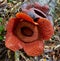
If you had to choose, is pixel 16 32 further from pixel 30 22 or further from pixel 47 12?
pixel 47 12

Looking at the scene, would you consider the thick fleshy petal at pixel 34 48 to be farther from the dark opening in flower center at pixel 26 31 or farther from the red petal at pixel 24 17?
the red petal at pixel 24 17

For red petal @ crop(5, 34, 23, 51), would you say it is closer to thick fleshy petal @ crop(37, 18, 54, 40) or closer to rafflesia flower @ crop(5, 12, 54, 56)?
rafflesia flower @ crop(5, 12, 54, 56)

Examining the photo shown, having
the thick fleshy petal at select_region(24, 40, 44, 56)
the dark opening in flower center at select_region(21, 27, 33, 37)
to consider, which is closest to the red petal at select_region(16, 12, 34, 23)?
the dark opening in flower center at select_region(21, 27, 33, 37)

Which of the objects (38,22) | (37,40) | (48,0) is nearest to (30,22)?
(38,22)

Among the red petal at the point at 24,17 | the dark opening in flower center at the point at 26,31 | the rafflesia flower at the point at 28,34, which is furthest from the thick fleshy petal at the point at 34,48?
the red petal at the point at 24,17

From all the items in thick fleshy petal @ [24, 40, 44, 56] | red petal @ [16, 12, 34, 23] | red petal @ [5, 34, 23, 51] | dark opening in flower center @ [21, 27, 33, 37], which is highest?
red petal @ [16, 12, 34, 23]

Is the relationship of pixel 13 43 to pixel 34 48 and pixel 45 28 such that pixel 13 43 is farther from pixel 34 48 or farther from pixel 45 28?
pixel 45 28

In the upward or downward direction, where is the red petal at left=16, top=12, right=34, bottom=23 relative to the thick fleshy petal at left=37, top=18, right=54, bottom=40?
upward

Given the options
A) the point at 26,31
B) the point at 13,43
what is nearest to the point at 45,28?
the point at 26,31

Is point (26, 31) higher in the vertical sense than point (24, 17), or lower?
lower
